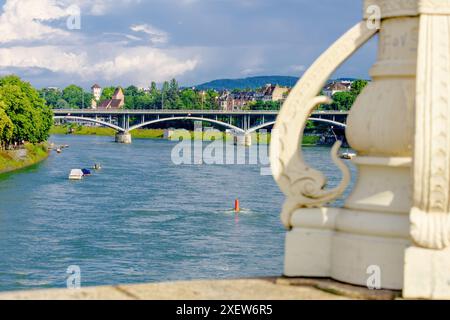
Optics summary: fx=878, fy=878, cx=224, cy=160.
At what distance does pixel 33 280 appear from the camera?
→ 696 inches

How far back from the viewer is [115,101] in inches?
6235

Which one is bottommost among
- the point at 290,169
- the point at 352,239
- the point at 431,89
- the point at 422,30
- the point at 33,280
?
the point at 33,280

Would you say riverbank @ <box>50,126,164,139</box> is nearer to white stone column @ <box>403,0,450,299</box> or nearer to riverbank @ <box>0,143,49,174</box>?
riverbank @ <box>0,143,49,174</box>

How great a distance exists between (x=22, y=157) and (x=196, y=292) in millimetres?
48588

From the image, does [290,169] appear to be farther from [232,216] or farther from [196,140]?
[196,140]

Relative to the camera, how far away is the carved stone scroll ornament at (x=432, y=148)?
3.62 metres

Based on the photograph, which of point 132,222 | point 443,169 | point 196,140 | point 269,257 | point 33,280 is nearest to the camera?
point 443,169

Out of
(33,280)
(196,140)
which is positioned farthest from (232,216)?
(196,140)

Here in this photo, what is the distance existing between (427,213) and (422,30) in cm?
79

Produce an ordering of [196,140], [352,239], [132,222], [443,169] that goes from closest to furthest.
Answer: [443,169], [352,239], [132,222], [196,140]

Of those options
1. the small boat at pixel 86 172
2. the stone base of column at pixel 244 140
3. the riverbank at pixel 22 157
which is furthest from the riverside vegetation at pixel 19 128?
the stone base of column at pixel 244 140

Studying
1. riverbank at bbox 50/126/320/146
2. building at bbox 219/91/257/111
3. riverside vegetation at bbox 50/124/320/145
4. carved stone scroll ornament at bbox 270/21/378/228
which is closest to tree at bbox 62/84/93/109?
building at bbox 219/91/257/111

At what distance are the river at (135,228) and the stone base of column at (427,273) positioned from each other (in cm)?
1421

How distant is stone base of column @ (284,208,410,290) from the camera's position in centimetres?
395
